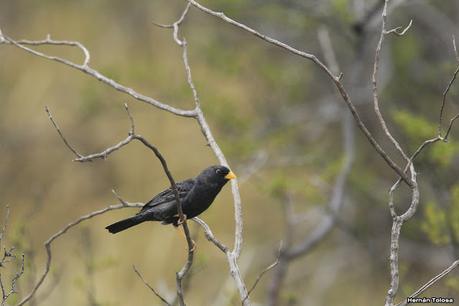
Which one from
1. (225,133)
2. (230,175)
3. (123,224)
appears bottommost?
(123,224)

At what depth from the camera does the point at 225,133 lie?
10406 mm

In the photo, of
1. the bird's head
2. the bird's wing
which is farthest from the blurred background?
the bird's wing

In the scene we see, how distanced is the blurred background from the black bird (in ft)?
11.7

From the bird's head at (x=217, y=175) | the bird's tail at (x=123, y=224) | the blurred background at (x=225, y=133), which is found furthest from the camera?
the blurred background at (x=225, y=133)

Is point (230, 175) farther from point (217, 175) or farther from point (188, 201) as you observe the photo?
point (188, 201)

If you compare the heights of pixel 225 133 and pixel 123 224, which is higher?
pixel 225 133

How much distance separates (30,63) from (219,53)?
12.0ft

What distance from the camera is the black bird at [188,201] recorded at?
5324mm

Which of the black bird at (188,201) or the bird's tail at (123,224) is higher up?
the black bird at (188,201)

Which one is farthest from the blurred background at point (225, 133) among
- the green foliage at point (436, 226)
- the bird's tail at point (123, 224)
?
the bird's tail at point (123, 224)

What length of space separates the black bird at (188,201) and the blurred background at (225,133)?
3569mm

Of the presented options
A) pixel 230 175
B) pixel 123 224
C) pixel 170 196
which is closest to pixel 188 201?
pixel 170 196

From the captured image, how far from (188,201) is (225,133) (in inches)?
202

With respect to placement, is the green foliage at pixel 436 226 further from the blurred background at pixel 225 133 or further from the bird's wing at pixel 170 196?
the bird's wing at pixel 170 196
